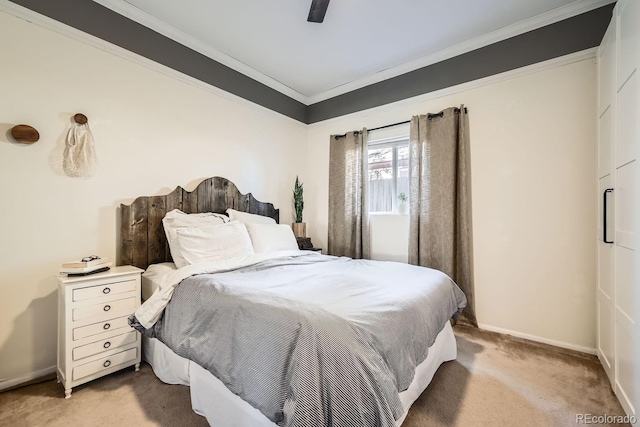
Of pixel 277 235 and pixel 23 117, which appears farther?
pixel 277 235

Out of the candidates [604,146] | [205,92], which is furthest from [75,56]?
[604,146]

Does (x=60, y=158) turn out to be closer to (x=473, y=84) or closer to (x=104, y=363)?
(x=104, y=363)

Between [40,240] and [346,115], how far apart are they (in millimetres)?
3354

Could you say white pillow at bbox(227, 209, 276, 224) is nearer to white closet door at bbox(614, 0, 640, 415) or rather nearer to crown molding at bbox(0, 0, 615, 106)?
crown molding at bbox(0, 0, 615, 106)

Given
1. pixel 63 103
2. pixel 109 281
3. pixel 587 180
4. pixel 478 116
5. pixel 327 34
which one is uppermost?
pixel 327 34

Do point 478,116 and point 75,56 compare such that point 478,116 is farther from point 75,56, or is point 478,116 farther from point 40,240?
point 40,240

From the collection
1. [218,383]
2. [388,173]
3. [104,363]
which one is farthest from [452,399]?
[388,173]

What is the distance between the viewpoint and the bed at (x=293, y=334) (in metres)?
0.98

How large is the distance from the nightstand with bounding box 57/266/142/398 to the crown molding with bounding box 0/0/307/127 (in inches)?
71.1

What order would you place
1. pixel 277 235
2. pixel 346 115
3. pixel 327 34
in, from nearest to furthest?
pixel 327 34, pixel 277 235, pixel 346 115

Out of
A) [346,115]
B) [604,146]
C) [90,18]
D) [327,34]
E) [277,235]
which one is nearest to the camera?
[604,146]

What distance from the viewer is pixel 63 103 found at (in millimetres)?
2049

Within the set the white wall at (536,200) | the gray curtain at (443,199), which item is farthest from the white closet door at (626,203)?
the gray curtain at (443,199)

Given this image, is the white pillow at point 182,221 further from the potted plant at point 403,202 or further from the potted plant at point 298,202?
the potted plant at point 403,202
